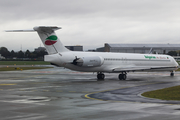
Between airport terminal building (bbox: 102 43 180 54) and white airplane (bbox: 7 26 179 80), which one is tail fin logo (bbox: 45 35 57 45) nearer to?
white airplane (bbox: 7 26 179 80)

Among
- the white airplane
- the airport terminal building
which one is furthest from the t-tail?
the airport terminal building

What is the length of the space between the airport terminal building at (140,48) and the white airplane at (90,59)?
8714cm

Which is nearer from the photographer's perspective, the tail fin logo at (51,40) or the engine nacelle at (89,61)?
the tail fin logo at (51,40)

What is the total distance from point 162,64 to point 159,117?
1427 inches

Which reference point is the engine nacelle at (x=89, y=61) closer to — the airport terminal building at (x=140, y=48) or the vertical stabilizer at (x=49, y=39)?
the vertical stabilizer at (x=49, y=39)

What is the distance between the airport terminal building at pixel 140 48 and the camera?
132 meters

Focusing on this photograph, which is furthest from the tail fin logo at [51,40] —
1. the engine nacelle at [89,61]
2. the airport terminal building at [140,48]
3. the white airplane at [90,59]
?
the airport terminal building at [140,48]

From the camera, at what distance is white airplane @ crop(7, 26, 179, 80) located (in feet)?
109

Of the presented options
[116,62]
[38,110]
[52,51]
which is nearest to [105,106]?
[38,110]

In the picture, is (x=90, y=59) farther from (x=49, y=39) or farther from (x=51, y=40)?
(x=49, y=39)

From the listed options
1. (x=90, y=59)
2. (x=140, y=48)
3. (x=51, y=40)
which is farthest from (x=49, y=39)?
(x=140, y=48)

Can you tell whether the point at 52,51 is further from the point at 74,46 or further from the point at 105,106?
the point at 74,46

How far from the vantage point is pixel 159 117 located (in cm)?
1191

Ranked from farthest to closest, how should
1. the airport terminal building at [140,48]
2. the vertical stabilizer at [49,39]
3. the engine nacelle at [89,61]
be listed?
the airport terminal building at [140,48] → the engine nacelle at [89,61] → the vertical stabilizer at [49,39]
